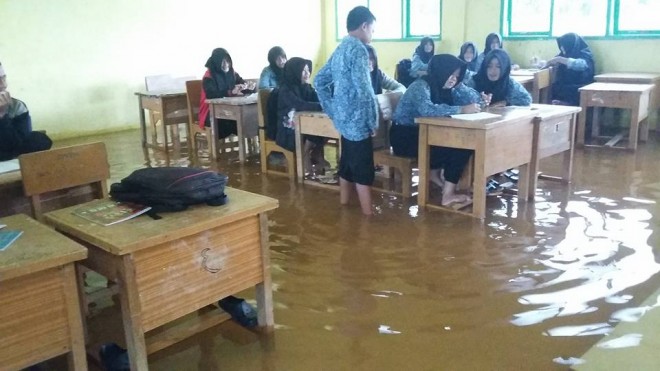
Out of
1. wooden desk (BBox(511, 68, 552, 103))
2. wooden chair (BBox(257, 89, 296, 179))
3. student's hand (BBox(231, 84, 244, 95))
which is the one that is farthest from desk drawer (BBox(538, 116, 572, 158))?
student's hand (BBox(231, 84, 244, 95))

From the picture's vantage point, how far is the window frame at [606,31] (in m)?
6.70

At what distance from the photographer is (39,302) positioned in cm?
179

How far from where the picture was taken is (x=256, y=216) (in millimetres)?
2322

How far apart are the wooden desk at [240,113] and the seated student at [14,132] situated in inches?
95.7

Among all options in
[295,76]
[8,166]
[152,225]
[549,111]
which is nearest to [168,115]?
[295,76]

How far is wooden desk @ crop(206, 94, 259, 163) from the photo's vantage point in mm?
5676

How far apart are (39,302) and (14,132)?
1.80 metres

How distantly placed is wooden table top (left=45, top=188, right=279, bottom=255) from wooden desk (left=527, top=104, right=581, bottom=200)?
253 cm

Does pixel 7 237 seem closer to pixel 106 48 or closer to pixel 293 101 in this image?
pixel 293 101

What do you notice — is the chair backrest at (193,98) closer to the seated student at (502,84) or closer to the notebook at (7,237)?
the seated student at (502,84)

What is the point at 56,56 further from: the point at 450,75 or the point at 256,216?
the point at 256,216

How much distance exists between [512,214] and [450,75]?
1017mm

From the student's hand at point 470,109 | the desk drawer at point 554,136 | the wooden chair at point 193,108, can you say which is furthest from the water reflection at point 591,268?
the wooden chair at point 193,108

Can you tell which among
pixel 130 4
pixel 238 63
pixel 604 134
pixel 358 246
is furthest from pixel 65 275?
pixel 238 63
